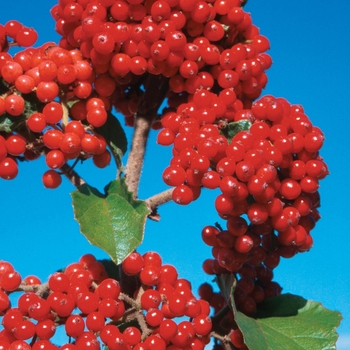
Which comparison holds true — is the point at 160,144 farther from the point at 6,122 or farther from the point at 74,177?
the point at 6,122

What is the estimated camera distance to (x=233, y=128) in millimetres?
1938

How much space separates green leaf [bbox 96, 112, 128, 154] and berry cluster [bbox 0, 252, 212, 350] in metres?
0.40

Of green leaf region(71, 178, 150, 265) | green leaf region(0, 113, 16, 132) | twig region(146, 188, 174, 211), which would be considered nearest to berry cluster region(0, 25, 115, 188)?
green leaf region(0, 113, 16, 132)

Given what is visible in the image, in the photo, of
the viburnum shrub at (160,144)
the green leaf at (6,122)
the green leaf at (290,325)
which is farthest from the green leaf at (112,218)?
the green leaf at (290,325)

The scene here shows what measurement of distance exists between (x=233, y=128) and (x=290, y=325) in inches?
29.0

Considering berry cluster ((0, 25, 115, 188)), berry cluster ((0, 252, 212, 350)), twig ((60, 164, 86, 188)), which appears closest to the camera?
berry cluster ((0, 252, 212, 350))

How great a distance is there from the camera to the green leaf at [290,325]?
196 cm

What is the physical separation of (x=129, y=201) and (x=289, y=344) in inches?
28.4

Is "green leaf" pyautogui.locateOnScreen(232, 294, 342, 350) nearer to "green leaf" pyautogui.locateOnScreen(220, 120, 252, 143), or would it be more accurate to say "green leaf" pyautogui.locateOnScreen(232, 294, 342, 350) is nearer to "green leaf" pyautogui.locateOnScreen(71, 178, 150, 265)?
"green leaf" pyautogui.locateOnScreen(71, 178, 150, 265)

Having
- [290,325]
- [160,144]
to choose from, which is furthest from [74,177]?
[290,325]

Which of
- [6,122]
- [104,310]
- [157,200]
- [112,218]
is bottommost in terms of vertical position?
[104,310]

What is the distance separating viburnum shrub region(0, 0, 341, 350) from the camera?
5.94 feet

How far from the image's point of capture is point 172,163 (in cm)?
185

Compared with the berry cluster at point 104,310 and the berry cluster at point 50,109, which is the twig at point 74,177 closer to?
the berry cluster at point 50,109
